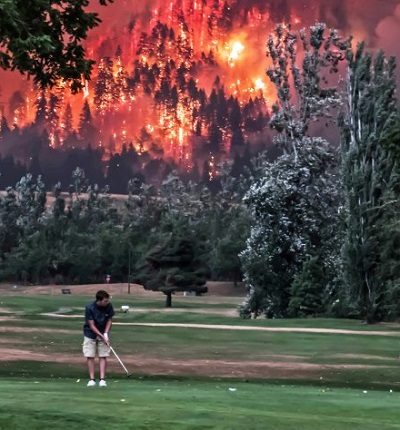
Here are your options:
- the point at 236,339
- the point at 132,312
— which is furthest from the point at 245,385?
the point at 132,312

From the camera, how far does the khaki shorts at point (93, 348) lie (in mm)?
20750

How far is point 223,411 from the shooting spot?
15.4m

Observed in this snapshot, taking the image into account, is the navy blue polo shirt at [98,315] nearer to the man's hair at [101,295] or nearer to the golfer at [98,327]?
the golfer at [98,327]

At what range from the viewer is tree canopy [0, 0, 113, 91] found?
17984mm

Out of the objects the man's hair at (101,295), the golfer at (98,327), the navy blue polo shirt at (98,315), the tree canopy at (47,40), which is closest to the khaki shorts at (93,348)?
the golfer at (98,327)

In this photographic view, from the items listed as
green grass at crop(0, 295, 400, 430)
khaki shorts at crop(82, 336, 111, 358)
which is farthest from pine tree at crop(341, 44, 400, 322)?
khaki shorts at crop(82, 336, 111, 358)

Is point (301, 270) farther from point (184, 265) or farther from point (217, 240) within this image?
point (217, 240)

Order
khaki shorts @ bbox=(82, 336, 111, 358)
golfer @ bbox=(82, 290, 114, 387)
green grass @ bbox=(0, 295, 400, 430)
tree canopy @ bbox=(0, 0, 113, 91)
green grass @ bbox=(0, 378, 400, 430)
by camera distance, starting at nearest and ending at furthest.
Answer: green grass @ bbox=(0, 378, 400, 430) → green grass @ bbox=(0, 295, 400, 430) → tree canopy @ bbox=(0, 0, 113, 91) → golfer @ bbox=(82, 290, 114, 387) → khaki shorts @ bbox=(82, 336, 111, 358)

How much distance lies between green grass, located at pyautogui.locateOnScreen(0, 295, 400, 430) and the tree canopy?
676 cm

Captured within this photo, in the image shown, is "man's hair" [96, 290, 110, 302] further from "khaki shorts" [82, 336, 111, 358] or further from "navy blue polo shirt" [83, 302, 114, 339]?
"khaki shorts" [82, 336, 111, 358]

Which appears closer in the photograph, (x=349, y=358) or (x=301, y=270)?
(x=349, y=358)

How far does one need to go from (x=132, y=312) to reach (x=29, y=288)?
75.1 meters

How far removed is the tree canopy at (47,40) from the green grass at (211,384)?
6.76 m

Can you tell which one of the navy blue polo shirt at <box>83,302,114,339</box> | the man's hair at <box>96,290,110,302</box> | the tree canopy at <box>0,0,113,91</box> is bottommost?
the navy blue polo shirt at <box>83,302,114,339</box>
